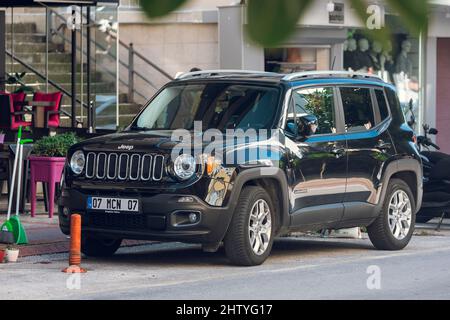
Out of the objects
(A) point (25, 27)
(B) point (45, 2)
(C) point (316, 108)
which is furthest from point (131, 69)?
(C) point (316, 108)

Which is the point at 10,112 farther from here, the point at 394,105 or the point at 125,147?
the point at 125,147

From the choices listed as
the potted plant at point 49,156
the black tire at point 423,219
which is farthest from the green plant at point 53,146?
the black tire at point 423,219

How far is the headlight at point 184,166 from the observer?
9.43 meters

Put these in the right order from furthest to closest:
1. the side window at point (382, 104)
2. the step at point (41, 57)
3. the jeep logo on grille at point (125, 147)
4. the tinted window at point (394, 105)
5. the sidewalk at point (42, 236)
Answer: the step at point (41, 57), the tinted window at point (394, 105), the side window at point (382, 104), the sidewalk at point (42, 236), the jeep logo on grille at point (125, 147)

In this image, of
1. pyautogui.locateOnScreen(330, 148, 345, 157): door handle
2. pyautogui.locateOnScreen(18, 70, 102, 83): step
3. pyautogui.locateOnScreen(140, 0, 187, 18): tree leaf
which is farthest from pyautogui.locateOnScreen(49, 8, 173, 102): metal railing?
pyautogui.locateOnScreen(140, 0, 187, 18): tree leaf

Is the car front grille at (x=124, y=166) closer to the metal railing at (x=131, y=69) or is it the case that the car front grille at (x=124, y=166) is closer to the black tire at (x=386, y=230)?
the black tire at (x=386, y=230)

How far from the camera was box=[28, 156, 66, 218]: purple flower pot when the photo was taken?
12.8m

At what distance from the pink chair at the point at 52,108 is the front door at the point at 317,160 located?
791cm

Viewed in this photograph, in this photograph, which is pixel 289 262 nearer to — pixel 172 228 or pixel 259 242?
pixel 259 242

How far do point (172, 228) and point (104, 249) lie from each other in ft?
4.51

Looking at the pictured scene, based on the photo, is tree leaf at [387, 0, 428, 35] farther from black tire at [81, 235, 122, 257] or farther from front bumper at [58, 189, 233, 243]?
black tire at [81, 235, 122, 257]

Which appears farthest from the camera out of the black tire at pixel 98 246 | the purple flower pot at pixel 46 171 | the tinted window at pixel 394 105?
the purple flower pot at pixel 46 171

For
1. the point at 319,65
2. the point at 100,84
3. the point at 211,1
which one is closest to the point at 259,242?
the point at 211,1

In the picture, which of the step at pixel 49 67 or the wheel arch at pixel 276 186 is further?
the step at pixel 49 67
